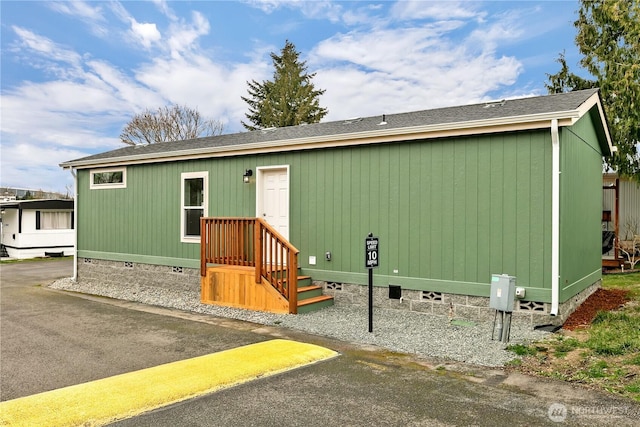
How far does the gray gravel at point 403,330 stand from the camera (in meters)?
4.91

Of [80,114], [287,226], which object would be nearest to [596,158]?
[287,226]

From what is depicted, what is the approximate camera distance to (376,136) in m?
7.08

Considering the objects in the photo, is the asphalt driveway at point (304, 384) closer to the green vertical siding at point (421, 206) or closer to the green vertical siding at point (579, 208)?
the green vertical siding at point (421, 206)

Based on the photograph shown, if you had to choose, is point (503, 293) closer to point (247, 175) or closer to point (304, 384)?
point (304, 384)

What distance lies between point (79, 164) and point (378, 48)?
14825mm

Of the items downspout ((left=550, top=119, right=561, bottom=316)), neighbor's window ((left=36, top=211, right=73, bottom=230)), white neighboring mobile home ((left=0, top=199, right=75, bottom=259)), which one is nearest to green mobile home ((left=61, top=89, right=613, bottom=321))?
downspout ((left=550, top=119, right=561, bottom=316))

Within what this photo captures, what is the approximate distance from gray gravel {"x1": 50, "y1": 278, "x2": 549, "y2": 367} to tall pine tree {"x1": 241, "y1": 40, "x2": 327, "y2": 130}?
23.9 metres

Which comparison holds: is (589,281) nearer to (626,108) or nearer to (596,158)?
(596,158)

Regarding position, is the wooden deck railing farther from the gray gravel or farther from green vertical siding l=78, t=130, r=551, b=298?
green vertical siding l=78, t=130, r=551, b=298

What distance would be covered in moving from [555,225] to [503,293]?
51.9 inches

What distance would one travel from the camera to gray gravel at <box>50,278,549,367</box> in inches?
193

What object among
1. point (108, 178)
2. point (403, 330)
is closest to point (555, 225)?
point (403, 330)

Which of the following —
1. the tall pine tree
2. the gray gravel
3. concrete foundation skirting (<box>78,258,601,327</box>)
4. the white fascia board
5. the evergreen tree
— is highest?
the tall pine tree

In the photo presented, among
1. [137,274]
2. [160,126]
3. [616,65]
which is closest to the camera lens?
[137,274]
